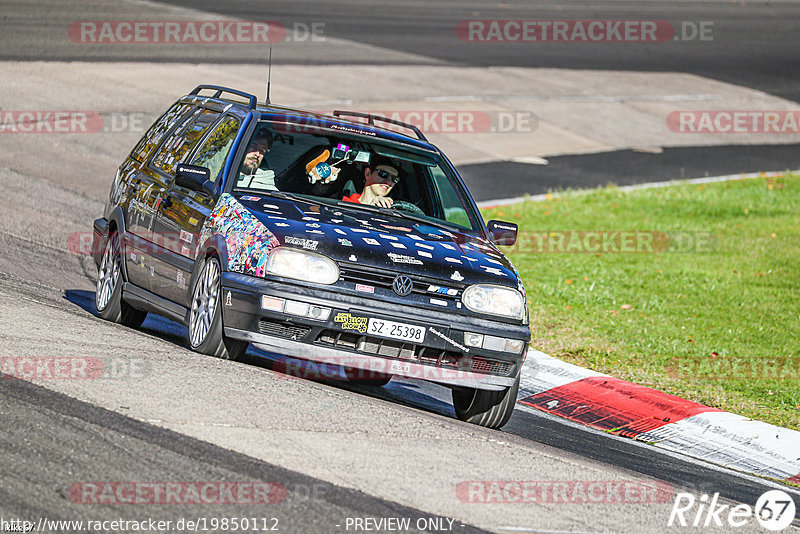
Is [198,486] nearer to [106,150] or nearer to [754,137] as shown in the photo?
[106,150]

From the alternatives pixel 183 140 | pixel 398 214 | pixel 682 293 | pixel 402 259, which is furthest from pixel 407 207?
pixel 682 293

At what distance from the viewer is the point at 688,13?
39406 millimetres

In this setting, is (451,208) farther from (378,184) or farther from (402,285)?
(402,285)

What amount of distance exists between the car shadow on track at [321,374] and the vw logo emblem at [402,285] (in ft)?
3.02

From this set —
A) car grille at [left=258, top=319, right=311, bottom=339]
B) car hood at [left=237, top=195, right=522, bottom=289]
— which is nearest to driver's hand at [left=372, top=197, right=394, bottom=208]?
car hood at [left=237, top=195, right=522, bottom=289]

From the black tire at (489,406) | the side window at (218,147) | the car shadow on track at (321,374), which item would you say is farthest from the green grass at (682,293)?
the side window at (218,147)

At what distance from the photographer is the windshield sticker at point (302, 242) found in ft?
24.7

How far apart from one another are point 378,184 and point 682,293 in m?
5.84

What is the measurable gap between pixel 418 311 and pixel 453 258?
513 mm

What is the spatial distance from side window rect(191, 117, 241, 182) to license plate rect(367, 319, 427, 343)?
1780 millimetres

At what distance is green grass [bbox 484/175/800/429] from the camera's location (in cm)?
1077

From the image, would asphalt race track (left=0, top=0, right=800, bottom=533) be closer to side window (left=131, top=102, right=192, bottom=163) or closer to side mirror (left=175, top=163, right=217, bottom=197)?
side mirror (left=175, top=163, right=217, bottom=197)

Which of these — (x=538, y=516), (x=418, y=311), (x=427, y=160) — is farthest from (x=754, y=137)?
(x=538, y=516)

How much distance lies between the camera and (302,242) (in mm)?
7531
